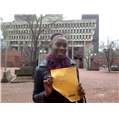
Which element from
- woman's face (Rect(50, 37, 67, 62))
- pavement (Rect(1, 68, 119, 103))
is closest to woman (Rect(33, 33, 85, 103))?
woman's face (Rect(50, 37, 67, 62))

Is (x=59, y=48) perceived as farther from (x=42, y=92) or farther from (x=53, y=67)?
(x=42, y=92)

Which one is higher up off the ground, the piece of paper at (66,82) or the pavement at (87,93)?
the piece of paper at (66,82)

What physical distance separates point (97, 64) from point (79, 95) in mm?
58195

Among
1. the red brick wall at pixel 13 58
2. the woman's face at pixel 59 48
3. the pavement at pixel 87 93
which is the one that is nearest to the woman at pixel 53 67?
the woman's face at pixel 59 48

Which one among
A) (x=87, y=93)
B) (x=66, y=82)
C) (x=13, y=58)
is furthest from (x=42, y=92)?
(x=13, y=58)

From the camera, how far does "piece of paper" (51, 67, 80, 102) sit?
137 centimetres

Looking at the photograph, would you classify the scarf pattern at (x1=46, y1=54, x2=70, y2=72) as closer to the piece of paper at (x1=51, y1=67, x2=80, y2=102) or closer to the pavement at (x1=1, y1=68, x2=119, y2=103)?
the piece of paper at (x1=51, y1=67, x2=80, y2=102)

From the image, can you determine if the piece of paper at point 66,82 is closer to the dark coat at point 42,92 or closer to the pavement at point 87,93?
the dark coat at point 42,92

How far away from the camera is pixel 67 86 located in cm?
142

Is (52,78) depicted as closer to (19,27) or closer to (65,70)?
(65,70)

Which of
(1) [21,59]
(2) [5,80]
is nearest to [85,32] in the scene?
(1) [21,59]

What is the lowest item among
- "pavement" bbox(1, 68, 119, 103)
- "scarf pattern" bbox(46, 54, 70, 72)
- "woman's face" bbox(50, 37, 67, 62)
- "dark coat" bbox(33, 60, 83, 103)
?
"pavement" bbox(1, 68, 119, 103)

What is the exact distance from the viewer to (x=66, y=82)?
1.41 meters

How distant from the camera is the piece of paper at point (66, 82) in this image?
4.50 ft
